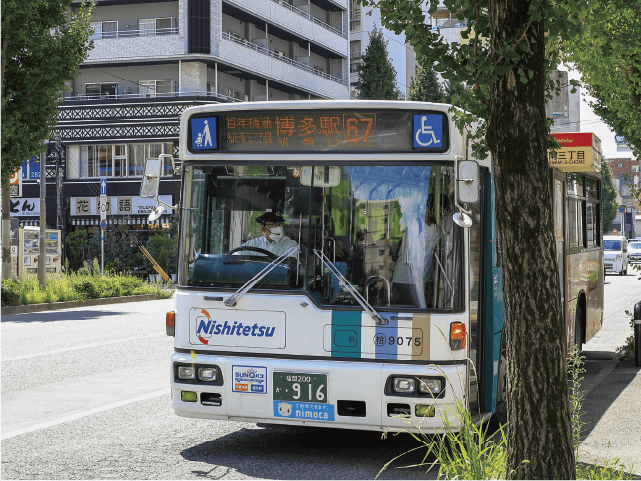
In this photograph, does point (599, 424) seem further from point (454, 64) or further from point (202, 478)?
point (454, 64)

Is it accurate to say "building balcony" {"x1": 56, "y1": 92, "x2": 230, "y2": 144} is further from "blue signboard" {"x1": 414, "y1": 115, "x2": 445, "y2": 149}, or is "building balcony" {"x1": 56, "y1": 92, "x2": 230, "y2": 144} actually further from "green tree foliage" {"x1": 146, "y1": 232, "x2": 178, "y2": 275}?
"blue signboard" {"x1": 414, "y1": 115, "x2": 445, "y2": 149}

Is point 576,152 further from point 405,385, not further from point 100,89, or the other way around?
point 100,89

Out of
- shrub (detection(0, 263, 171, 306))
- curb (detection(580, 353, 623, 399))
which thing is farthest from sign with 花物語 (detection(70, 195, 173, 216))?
curb (detection(580, 353, 623, 399))

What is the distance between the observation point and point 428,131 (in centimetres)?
652

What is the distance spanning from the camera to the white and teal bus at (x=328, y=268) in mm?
6332

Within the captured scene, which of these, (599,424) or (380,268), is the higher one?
(380,268)

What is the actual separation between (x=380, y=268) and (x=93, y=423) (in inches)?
133

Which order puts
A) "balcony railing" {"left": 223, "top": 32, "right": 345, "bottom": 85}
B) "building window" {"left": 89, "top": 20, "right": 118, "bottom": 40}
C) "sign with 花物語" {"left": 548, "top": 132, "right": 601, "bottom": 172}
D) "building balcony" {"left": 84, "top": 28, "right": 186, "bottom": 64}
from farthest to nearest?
"balcony railing" {"left": 223, "top": 32, "right": 345, "bottom": 85} < "building window" {"left": 89, "top": 20, "right": 118, "bottom": 40} < "building balcony" {"left": 84, "top": 28, "right": 186, "bottom": 64} < "sign with 花物語" {"left": 548, "top": 132, "right": 601, "bottom": 172}

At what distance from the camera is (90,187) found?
44469 mm

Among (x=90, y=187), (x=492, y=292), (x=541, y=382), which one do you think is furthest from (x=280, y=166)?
(x=90, y=187)

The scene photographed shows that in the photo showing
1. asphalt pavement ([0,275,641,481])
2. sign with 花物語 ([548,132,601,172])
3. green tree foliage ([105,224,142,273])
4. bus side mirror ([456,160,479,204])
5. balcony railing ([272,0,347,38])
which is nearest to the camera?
bus side mirror ([456,160,479,204])

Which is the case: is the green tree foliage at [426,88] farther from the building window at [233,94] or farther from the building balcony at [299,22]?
the building window at [233,94]

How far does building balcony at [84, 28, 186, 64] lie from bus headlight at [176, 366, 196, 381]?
38178 mm

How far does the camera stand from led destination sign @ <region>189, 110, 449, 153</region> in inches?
257
